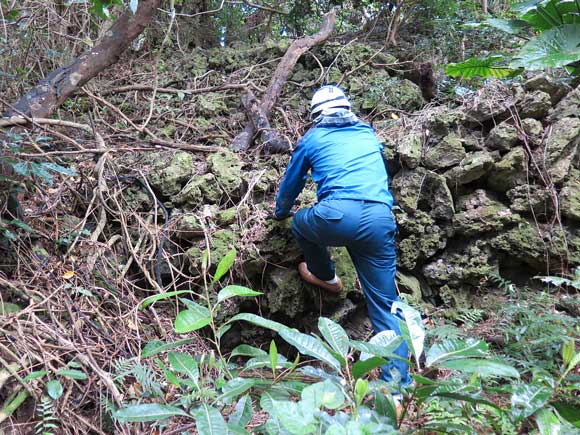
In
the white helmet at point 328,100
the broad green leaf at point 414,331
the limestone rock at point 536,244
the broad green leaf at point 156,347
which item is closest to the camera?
the broad green leaf at point 414,331

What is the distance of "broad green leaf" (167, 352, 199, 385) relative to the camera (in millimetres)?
1408

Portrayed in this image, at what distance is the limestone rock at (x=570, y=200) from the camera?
335 cm

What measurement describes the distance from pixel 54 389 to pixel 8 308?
68 cm

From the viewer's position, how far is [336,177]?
2760mm

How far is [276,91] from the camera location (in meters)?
4.84

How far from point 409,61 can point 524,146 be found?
87.1 inches

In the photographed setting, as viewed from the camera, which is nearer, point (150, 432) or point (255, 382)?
point (255, 382)

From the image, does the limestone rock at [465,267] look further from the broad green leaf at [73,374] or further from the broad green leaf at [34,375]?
the broad green leaf at [34,375]

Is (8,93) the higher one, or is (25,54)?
(25,54)

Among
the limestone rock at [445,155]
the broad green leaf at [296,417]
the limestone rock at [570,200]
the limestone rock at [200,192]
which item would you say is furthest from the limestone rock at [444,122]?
the broad green leaf at [296,417]

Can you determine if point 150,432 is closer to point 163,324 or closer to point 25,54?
point 163,324

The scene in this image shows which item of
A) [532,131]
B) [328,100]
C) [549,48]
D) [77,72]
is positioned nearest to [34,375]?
[77,72]

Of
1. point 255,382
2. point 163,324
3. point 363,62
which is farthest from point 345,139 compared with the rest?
point 363,62

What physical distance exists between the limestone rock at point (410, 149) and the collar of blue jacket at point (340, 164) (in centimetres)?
67
